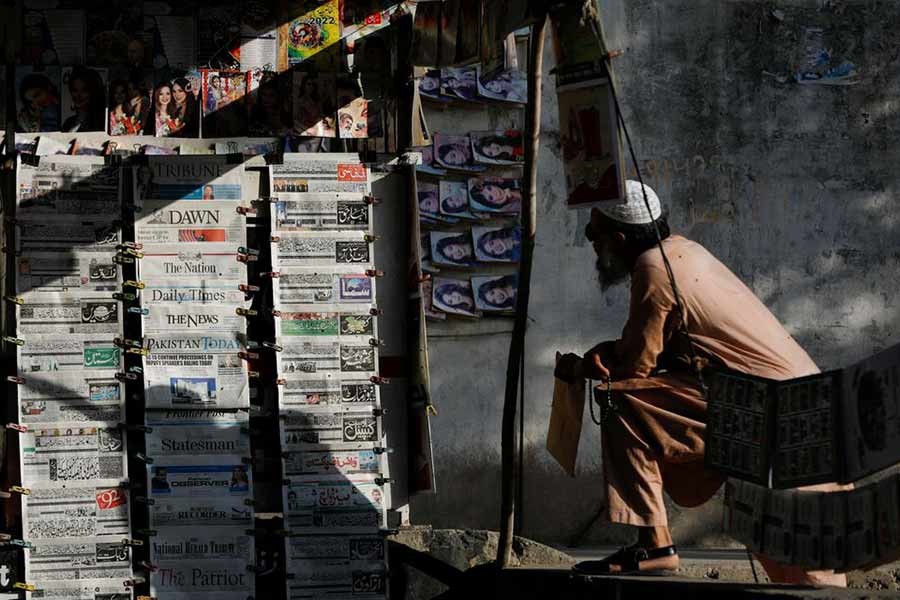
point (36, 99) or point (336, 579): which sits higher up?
point (36, 99)

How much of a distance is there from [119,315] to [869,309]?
3953 millimetres

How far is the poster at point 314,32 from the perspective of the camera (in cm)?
557

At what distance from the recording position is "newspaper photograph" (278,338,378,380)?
17.7ft

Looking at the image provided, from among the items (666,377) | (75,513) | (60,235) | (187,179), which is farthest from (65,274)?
(666,377)

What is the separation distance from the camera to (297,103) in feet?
18.3

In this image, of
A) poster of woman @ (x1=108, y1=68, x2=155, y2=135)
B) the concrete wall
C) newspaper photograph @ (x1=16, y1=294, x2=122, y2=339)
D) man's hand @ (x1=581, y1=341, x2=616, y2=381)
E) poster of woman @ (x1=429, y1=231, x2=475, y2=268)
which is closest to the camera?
man's hand @ (x1=581, y1=341, x2=616, y2=381)

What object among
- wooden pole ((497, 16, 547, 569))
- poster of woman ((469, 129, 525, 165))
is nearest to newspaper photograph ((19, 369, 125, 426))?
wooden pole ((497, 16, 547, 569))

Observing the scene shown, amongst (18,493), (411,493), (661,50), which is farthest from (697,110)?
(18,493)

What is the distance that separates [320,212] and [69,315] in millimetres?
957

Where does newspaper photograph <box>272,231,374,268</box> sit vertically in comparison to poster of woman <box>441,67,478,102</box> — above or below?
below

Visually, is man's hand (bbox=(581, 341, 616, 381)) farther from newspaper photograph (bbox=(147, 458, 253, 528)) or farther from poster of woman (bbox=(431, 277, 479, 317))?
poster of woman (bbox=(431, 277, 479, 317))

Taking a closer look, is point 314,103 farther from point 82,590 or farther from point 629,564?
point 629,564

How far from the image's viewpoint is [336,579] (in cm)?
532

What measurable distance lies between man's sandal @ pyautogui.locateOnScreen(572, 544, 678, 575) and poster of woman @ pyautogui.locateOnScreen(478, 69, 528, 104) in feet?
9.90
